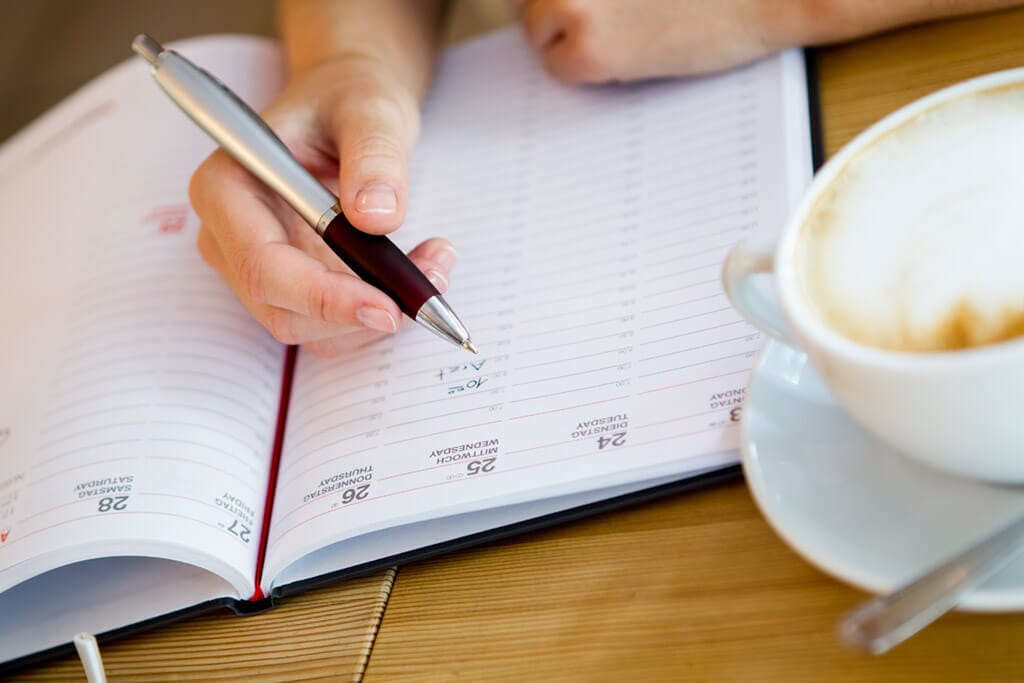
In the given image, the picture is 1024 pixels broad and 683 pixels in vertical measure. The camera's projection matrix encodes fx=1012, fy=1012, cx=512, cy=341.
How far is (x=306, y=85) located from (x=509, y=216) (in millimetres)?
171

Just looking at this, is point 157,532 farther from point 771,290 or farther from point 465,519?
point 771,290

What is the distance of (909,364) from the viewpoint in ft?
1.01

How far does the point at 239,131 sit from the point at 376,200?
0.12 metres

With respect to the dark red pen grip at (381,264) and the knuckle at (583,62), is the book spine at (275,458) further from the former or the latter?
the knuckle at (583,62)

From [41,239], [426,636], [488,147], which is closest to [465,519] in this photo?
[426,636]

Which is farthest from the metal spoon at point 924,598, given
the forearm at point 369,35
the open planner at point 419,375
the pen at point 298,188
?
the forearm at point 369,35

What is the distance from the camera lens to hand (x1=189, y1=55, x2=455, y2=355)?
1.72 feet

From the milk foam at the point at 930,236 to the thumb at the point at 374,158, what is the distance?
9.3 inches

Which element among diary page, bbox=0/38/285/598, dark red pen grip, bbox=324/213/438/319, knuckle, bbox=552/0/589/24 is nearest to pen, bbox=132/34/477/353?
dark red pen grip, bbox=324/213/438/319

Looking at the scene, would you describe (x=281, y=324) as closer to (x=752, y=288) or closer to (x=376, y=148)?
(x=376, y=148)

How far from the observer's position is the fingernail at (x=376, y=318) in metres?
0.51

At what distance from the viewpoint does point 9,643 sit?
52 centimetres

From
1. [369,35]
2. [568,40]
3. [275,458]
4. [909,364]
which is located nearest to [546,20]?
[568,40]

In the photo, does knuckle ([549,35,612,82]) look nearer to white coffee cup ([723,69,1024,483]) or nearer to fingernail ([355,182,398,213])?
fingernail ([355,182,398,213])
